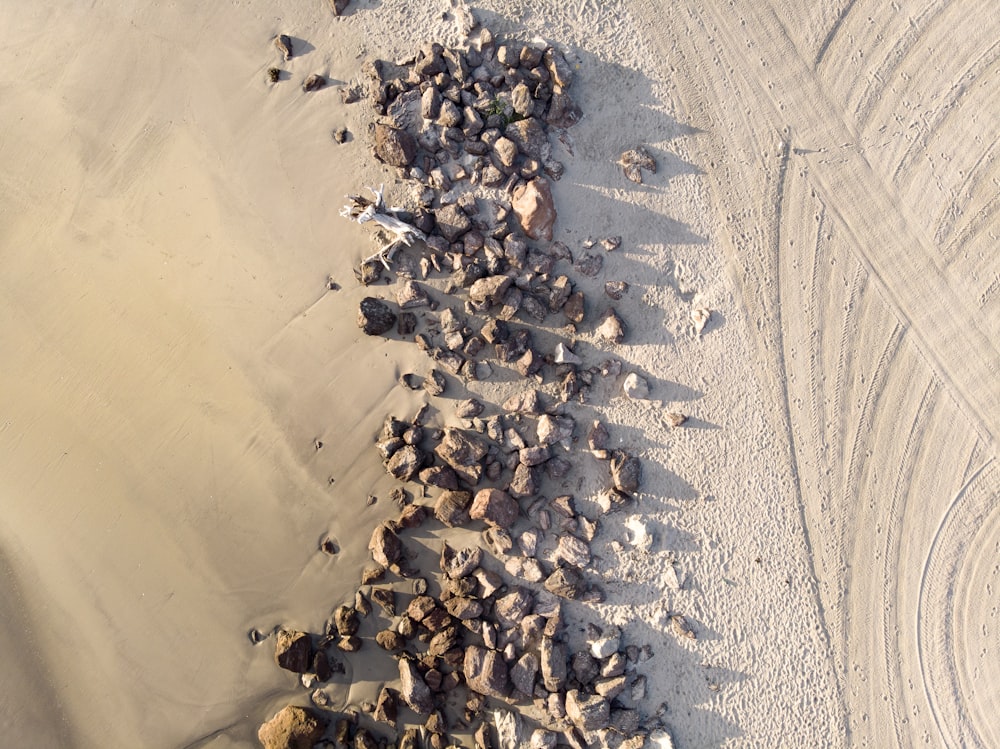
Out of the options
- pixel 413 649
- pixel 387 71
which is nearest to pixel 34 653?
pixel 413 649

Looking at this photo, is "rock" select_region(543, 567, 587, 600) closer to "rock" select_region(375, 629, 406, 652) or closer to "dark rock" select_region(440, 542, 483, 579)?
"dark rock" select_region(440, 542, 483, 579)

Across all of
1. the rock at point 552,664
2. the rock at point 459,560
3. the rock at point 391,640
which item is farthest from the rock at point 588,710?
the rock at point 391,640

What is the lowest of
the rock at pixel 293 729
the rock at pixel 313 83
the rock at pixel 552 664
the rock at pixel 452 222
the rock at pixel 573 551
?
the rock at pixel 293 729

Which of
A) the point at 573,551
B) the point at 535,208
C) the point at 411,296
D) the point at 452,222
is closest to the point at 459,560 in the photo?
the point at 573,551

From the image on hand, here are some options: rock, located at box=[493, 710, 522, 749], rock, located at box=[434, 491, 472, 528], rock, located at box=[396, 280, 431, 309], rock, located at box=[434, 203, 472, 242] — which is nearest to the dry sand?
rock, located at box=[396, 280, 431, 309]

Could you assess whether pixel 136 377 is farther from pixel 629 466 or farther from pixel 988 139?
pixel 988 139

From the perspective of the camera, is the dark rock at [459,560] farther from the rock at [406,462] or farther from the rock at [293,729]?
the rock at [293,729]
